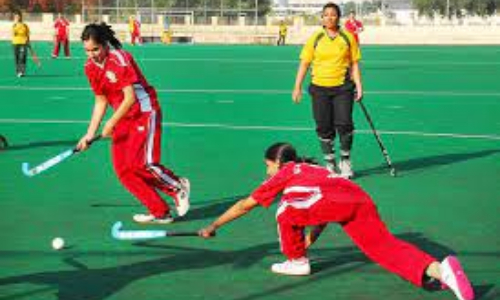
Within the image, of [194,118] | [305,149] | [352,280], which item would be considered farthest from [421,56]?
Answer: [352,280]

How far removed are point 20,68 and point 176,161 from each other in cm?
1869

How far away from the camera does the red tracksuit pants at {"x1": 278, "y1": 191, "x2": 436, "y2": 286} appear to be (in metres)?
7.00

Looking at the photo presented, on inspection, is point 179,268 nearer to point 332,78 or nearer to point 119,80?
point 119,80

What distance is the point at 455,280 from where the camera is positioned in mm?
6730

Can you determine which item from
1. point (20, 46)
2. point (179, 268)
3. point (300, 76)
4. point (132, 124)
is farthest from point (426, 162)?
point (20, 46)

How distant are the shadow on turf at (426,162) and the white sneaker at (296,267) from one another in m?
4.92

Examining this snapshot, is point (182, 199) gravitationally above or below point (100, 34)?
below

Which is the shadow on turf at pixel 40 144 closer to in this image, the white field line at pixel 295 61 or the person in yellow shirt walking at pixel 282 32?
the white field line at pixel 295 61

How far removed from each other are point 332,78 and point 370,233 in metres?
5.10

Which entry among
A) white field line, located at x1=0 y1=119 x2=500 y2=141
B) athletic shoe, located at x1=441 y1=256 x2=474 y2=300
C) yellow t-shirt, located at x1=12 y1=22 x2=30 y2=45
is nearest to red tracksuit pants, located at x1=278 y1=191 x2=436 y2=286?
athletic shoe, located at x1=441 y1=256 x2=474 y2=300

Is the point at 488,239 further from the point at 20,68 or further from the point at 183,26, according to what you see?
the point at 183,26

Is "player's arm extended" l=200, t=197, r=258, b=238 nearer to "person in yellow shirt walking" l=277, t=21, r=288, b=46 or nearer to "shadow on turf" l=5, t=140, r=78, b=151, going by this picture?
"shadow on turf" l=5, t=140, r=78, b=151

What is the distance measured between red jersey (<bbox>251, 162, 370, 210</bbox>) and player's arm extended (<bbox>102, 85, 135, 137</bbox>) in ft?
7.74

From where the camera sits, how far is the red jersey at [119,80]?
920 centimetres
